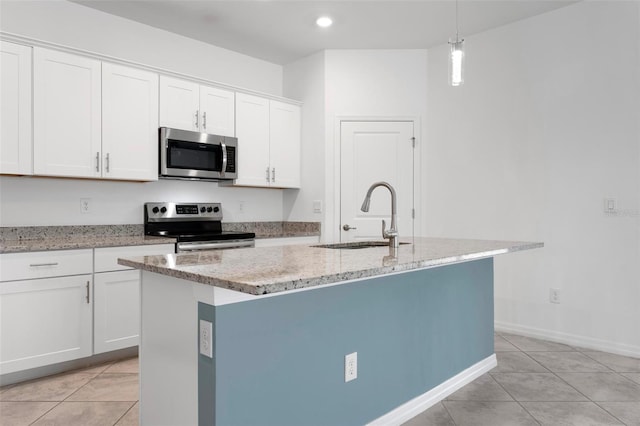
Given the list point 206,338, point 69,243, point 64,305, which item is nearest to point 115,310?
point 64,305

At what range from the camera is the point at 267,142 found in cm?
454

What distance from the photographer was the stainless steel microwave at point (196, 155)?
3678mm

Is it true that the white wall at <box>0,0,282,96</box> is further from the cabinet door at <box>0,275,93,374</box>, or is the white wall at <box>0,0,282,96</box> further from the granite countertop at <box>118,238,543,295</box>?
the granite countertop at <box>118,238,543,295</box>

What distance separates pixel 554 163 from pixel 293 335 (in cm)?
299

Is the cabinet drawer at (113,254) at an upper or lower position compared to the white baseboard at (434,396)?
upper

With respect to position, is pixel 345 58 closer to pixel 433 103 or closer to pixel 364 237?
pixel 433 103

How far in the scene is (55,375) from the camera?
2916 millimetres

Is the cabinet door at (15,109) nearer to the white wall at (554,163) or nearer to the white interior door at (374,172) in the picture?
the white interior door at (374,172)

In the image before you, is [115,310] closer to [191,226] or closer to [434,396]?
[191,226]

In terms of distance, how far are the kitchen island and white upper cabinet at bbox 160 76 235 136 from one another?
201 cm

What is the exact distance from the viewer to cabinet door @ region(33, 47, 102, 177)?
3008 millimetres

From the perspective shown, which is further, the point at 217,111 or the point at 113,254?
the point at 217,111

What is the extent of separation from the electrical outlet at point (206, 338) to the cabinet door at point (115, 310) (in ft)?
5.39

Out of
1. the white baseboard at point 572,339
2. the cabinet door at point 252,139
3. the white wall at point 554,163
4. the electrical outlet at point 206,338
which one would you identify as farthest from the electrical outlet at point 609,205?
the electrical outlet at point 206,338
